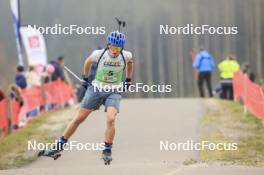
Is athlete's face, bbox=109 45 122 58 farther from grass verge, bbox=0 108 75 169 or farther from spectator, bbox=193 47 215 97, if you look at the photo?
spectator, bbox=193 47 215 97

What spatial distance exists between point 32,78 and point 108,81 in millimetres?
10398

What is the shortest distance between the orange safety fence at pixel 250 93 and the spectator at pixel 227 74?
0.60m

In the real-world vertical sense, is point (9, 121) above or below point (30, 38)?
below

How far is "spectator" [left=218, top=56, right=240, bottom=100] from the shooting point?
24359 mm

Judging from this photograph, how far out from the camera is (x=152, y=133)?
54.3 feet

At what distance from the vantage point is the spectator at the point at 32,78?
21.3 m

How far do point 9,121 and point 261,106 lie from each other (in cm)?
632

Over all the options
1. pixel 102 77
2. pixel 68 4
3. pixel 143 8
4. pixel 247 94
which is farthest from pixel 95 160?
pixel 143 8

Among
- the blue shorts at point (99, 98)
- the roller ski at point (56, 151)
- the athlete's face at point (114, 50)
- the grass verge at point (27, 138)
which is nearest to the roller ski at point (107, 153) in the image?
the blue shorts at point (99, 98)

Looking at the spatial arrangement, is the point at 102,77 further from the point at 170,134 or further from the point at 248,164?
the point at 170,134

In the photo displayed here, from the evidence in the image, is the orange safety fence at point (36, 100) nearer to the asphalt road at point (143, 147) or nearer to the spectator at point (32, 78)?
the spectator at point (32, 78)

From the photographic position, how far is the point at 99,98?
1151cm

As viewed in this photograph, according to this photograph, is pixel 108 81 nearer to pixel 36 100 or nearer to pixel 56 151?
pixel 56 151

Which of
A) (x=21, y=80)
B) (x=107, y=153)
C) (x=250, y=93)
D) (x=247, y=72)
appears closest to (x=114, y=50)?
(x=107, y=153)
